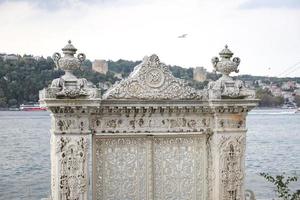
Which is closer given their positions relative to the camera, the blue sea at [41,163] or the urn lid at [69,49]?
the urn lid at [69,49]

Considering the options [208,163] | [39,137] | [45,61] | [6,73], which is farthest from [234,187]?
[39,137]

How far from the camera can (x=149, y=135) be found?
32.4 feet

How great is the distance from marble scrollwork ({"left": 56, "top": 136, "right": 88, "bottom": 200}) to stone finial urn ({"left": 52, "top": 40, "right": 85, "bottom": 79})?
40.5 inches

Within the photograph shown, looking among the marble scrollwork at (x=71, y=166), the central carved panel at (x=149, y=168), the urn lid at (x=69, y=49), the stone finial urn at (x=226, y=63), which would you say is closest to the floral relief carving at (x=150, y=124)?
the central carved panel at (x=149, y=168)

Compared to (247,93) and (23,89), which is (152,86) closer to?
(247,93)

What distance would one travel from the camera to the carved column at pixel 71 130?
9.39 m

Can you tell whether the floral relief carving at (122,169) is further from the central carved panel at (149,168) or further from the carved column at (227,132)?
the carved column at (227,132)

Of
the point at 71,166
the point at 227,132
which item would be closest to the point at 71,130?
the point at 71,166

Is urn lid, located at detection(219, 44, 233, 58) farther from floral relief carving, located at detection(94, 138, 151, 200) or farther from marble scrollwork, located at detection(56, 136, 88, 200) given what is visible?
marble scrollwork, located at detection(56, 136, 88, 200)

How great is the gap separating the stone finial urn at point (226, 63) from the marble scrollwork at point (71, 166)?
8.38ft

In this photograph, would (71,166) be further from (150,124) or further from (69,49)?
(69,49)

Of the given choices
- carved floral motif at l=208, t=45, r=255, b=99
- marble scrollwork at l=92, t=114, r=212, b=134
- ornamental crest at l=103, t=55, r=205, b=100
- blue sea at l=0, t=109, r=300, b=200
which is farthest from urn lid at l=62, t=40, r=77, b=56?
blue sea at l=0, t=109, r=300, b=200

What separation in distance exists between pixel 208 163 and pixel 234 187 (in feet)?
2.01

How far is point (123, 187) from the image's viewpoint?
9852 millimetres
